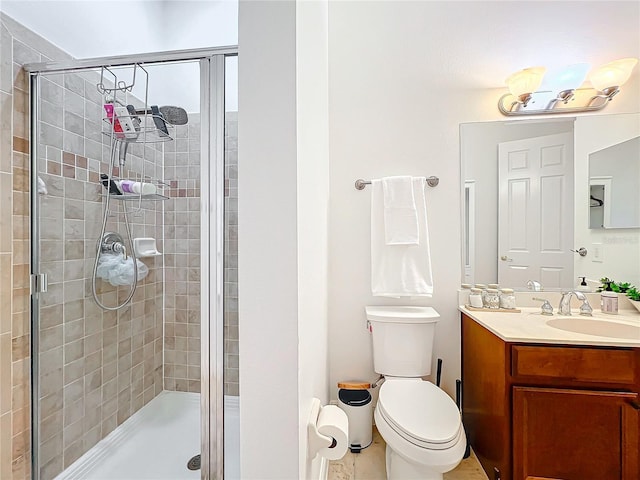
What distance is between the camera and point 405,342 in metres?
1.82

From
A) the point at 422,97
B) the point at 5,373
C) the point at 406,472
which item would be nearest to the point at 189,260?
the point at 5,373

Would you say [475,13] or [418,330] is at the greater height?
[475,13]

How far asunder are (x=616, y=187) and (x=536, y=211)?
422 millimetres

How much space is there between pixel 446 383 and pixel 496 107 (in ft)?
5.49

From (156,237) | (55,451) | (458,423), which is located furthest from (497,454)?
(55,451)

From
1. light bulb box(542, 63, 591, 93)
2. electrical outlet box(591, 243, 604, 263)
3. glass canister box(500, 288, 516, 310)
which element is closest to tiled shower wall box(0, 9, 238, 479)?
glass canister box(500, 288, 516, 310)

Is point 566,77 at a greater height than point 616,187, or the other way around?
point 566,77

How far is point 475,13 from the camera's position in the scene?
1972 mm

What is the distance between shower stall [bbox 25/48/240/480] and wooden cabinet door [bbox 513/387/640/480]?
115cm

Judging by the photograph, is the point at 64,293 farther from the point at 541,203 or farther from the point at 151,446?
the point at 541,203

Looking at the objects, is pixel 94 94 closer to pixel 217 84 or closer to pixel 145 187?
pixel 145 187

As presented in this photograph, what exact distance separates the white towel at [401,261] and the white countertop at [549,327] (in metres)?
0.31

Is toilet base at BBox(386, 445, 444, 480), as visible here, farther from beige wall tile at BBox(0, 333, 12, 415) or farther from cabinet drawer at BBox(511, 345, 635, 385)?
beige wall tile at BBox(0, 333, 12, 415)

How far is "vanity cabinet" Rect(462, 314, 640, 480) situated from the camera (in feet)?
4.33
